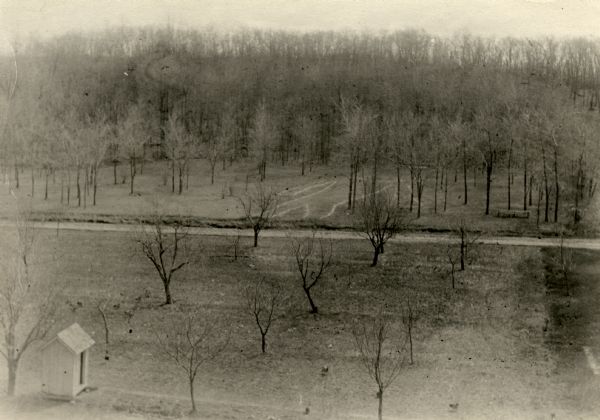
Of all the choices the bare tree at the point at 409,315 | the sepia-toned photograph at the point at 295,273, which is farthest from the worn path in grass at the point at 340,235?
the bare tree at the point at 409,315

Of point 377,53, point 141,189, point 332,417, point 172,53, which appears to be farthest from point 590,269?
point 377,53

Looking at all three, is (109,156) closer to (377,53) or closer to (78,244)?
(78,244)

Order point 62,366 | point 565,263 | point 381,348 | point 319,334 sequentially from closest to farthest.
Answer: point 62,366 → point 381,348 → point 319,334 → point 565,263

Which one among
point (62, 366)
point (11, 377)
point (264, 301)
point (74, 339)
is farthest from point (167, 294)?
point (11, 377)

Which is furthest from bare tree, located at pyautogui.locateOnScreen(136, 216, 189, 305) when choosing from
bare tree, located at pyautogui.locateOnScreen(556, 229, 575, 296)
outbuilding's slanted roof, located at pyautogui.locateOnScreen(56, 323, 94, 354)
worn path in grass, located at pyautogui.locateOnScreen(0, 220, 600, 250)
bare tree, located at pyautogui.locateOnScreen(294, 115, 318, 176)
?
bare tree, located at pyautogui.locateOnScreen(294, 115, 318, 176)

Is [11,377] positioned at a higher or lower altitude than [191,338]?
higher

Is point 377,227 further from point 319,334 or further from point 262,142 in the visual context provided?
point 262,142

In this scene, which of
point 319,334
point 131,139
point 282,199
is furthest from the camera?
point 131,139

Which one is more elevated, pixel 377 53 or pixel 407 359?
pixel 377 53
